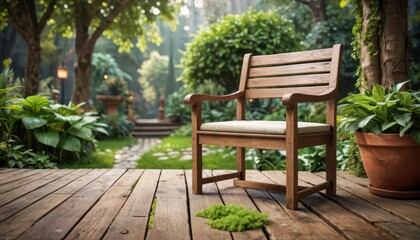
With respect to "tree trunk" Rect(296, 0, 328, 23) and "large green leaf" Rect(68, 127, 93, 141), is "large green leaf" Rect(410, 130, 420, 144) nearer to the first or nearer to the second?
"large green leaf" Rect(68, 127, 93, 141)

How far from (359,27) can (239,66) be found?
13.1 ft

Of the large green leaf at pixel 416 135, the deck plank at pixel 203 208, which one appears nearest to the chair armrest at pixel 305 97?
the large green leaf at pixel 416 135

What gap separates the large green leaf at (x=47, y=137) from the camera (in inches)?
159

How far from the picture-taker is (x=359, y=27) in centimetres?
294

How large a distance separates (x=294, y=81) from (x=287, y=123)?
65 centimetres

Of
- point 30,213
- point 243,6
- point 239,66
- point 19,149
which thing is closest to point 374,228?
point 30,213

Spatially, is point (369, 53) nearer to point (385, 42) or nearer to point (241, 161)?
point (385, 42)

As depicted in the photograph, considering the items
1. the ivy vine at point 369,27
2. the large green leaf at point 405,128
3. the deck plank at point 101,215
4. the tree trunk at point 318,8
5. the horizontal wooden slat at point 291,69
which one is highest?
the tree trunk at point 318,8

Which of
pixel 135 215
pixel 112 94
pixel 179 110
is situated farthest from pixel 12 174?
pixel 179 110

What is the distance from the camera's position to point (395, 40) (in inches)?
105

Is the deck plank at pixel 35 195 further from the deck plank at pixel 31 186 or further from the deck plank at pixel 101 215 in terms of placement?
the deck plank at pixel 101 215

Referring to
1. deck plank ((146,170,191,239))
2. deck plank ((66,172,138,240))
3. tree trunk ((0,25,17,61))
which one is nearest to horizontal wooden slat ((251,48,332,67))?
deck plank ((146,170,191,239))

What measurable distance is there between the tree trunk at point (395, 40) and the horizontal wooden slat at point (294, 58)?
616 mm

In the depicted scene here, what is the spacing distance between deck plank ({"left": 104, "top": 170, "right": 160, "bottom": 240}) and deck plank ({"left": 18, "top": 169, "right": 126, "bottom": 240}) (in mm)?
194
